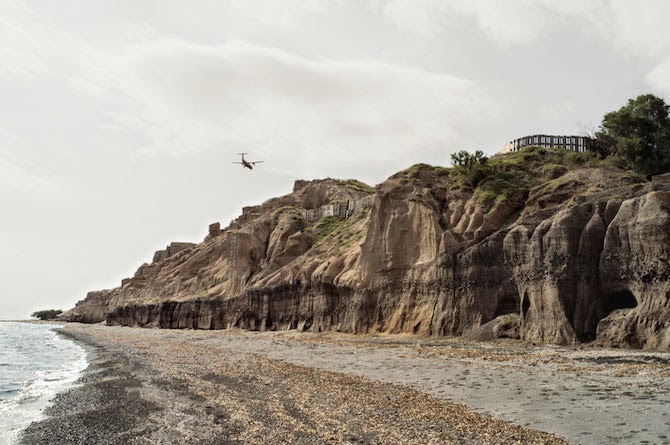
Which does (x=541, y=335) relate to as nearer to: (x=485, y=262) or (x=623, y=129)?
(x=485, y=262)

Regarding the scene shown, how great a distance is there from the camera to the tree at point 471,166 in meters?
41.7

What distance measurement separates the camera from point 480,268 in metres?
32.0

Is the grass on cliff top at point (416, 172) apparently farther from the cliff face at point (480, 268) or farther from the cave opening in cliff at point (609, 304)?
the cave opening in cliff at point (609, 304)

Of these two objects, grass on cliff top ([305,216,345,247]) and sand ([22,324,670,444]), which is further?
grass on cliff top ([305,216,345,247])

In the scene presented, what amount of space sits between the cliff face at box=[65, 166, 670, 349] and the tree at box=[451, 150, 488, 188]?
146cm

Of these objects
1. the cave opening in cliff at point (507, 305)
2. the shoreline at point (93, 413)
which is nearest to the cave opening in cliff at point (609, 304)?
the cave opening in cliff at point (507, 305)

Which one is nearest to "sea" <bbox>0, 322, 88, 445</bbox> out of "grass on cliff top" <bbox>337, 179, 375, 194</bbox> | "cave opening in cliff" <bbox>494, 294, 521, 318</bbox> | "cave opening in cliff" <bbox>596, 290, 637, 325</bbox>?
"cave opening in cliff" <bbox>494, 294, 521, 318</bbox>

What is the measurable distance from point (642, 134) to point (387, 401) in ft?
123

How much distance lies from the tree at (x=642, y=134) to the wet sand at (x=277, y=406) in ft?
85.6

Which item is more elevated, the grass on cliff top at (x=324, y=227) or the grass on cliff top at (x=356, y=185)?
the grass on cliff top at (x=356, y=185)

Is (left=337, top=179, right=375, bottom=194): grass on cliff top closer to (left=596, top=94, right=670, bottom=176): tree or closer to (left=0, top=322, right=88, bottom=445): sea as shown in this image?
(left=596, top=94, right=670, bottom=176): tree

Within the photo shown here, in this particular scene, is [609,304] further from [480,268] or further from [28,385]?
[28,385]

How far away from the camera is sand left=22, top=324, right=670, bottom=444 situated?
11.1 m

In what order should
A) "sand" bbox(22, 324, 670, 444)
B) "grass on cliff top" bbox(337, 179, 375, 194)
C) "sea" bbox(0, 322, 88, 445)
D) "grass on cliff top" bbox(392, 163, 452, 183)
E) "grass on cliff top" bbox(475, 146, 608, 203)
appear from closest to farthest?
"sand" bbox(22, 324, 670, 444) < "sea" bbox(0, 322, 88, 445) < "grass on cliff top" bbox(475, 146, 608, 203) < "grass on cliff top" bbox(392, 163, 452, 183) < "grass on cliff top" bbox(337, 179, 375, 194)
